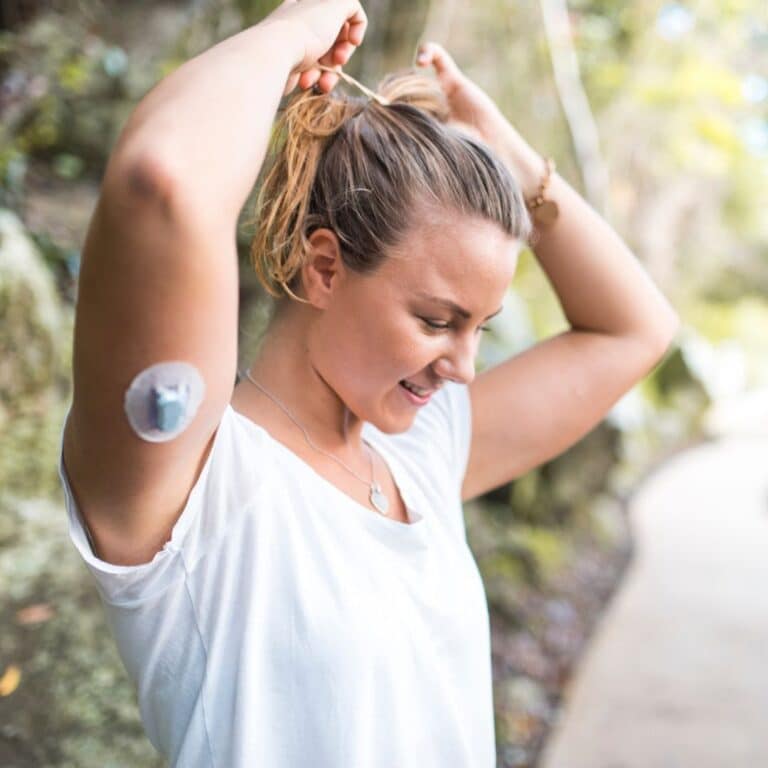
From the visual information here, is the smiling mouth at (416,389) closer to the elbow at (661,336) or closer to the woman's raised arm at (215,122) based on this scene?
the woman's raised arm at (215,122)

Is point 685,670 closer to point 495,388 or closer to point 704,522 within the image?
point 704,522

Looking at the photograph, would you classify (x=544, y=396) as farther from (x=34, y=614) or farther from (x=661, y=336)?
(x=34, y=614)

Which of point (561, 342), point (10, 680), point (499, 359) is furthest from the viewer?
point (499, 359)

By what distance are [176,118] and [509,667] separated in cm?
372

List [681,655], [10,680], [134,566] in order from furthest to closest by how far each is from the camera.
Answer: [681,655] → [10,680] → [134,566]

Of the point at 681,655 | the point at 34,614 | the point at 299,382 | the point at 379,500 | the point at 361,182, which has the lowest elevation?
the point at 681,655

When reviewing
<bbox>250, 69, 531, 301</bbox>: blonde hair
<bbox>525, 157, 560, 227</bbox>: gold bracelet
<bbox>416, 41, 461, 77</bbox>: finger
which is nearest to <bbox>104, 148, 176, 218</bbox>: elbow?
<bbox>250, 69, 531, 301</bbox>: blonde hair

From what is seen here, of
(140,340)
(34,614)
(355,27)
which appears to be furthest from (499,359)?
(140,340)

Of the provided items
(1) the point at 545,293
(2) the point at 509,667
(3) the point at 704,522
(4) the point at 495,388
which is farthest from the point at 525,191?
(3) the point at 704,522

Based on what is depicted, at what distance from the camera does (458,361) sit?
129cm

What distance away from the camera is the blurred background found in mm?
2568

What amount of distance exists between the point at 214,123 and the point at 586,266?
95 centimetres

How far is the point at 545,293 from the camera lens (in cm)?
643

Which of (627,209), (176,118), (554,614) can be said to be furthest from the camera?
(627,209)
